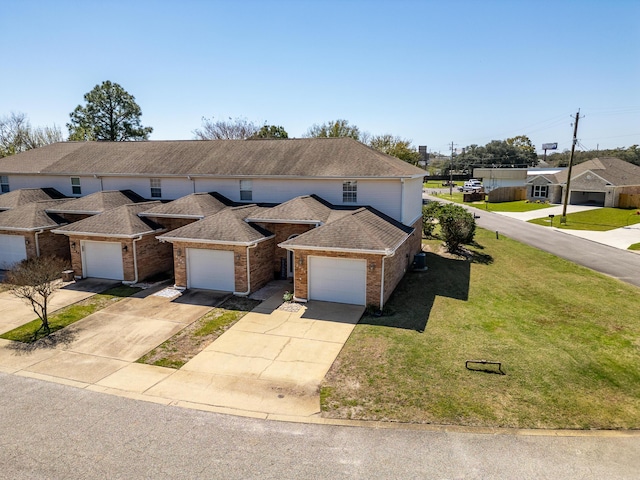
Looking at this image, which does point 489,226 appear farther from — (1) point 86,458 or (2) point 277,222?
(1) point 86,458

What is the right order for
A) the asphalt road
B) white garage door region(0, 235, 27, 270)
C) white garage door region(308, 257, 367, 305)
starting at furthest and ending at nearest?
white garage door region(0, 235, 27, 270) < white garage door region(308, 257, 367, 305) < the asphalt road

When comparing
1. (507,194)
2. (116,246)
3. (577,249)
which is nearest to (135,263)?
(116,246)

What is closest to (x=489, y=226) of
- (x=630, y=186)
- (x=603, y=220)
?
(x=603, y=220)

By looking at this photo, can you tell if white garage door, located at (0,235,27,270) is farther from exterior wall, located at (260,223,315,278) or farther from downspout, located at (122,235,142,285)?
exterior wall, located at (260,223,315,278)

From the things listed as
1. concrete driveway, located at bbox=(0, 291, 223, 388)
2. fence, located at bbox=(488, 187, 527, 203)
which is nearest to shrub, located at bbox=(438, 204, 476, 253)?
concrete driveway, located at bbox=(0, 291, 223, 388)

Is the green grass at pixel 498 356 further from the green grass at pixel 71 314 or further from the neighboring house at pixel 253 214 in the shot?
the green grass at pixel 71 314

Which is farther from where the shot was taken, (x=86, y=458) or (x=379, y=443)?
(x=379, y=443)

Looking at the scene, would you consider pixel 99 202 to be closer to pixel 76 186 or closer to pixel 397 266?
pixel 76 186

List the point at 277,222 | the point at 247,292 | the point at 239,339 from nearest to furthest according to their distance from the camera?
the point at 239,339
the point at 247,292
the point at 277,222
